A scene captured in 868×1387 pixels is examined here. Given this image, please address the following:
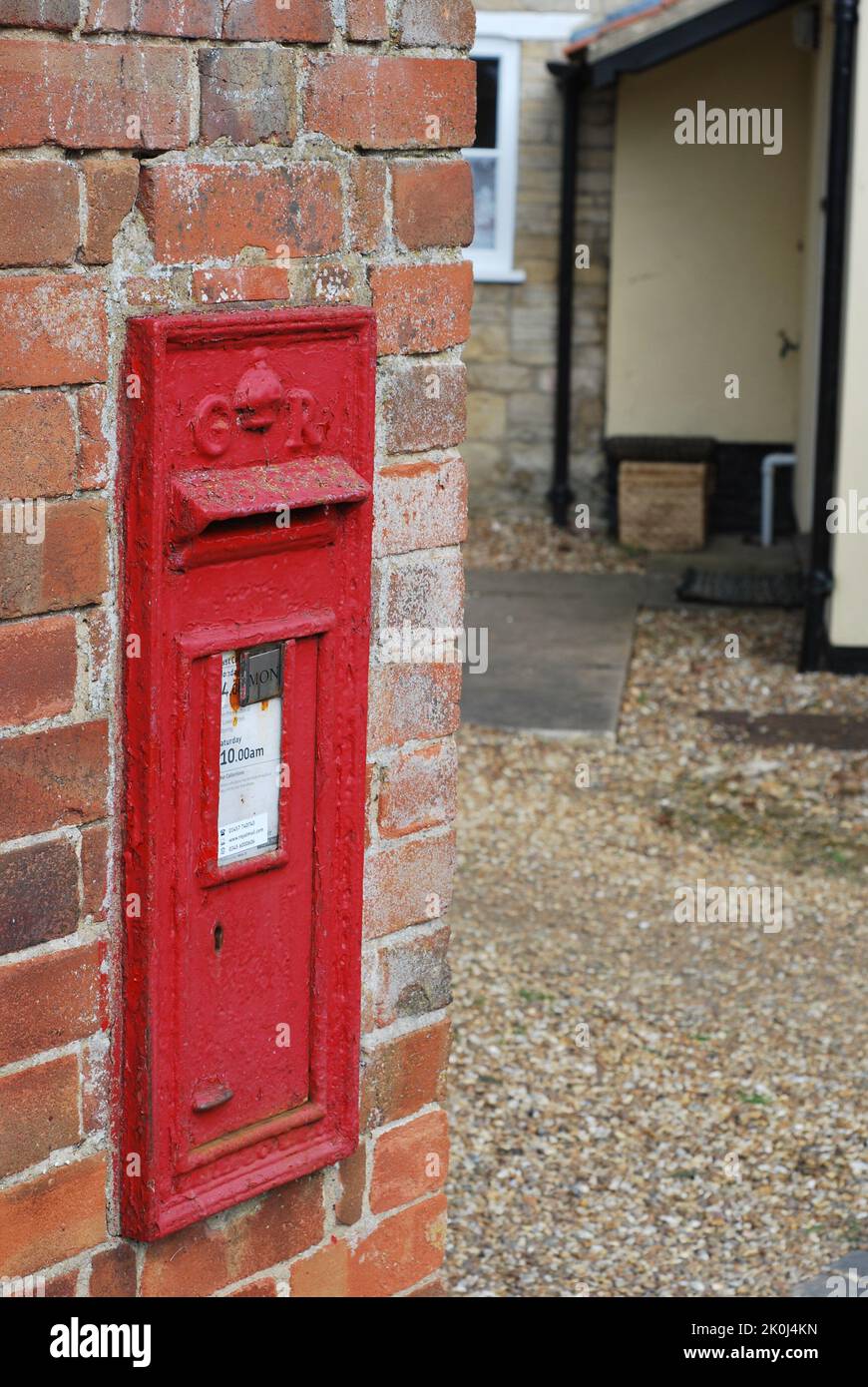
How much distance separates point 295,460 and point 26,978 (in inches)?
26.6

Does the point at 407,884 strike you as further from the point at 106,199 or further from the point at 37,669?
the point at 106,199

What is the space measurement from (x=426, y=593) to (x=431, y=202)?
0.51 m

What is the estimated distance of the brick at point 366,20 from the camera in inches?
88.2

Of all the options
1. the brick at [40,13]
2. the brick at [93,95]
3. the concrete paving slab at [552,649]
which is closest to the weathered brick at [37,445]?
the brick at [93,95]

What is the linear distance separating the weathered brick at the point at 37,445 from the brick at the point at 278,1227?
1029 mm

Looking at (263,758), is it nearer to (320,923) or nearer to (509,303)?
(320,923)

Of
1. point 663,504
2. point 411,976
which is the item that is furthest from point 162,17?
point 663,504

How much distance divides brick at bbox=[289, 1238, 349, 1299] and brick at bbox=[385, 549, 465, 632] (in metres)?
0.86

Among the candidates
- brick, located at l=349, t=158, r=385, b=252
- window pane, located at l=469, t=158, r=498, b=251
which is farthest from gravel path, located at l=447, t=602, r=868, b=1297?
window pane, located at l=469, t=158, r=498, b=251

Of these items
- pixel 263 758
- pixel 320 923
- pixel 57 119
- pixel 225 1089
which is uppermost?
pixel 57 119

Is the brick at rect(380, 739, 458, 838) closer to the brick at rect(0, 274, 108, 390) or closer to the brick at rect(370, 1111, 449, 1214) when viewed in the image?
the brick at rect(370, 1111, 449, 1214)

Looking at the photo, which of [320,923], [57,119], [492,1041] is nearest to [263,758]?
[320,923]

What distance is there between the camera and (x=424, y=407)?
8.05 ft

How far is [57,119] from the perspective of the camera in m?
1.94
